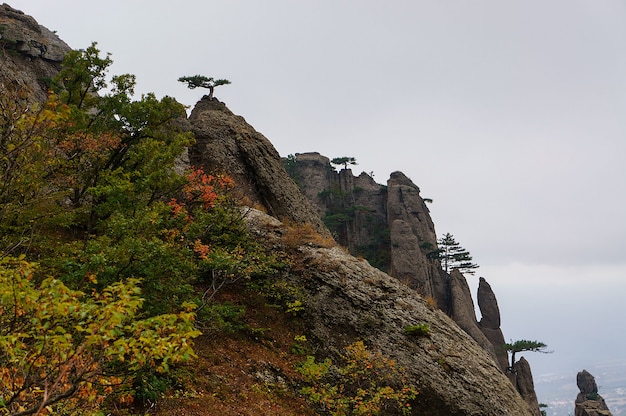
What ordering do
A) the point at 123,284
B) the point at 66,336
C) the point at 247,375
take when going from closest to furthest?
the point at 66,336 → the point at 123,284 → the point at 247,375

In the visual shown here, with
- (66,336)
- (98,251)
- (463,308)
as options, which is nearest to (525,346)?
(463,308)

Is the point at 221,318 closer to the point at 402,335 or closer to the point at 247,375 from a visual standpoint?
the point at 247,375

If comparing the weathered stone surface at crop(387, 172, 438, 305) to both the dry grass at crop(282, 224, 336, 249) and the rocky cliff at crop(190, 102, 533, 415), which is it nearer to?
the rocky cliff at crop(190, 102, 533, 415)

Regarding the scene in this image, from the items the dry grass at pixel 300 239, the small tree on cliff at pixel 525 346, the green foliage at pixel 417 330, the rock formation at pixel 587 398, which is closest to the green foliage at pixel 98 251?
the dry grass at pixel 300 239

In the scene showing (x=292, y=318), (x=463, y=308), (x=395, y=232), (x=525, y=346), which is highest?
(x=395, y=232)

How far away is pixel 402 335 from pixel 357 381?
4284mm

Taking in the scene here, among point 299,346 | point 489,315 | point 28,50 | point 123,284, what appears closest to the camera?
point 123,284

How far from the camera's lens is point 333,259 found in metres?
23.4

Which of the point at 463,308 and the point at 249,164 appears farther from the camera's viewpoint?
the point at 463,308

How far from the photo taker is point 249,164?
36000 mm

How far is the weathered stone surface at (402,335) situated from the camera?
699 inches

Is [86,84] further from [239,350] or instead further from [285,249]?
[239,350]

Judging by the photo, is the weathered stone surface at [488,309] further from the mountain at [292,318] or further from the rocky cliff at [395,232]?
the mountain at [292,318]

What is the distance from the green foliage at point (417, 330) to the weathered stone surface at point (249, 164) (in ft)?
52.3
